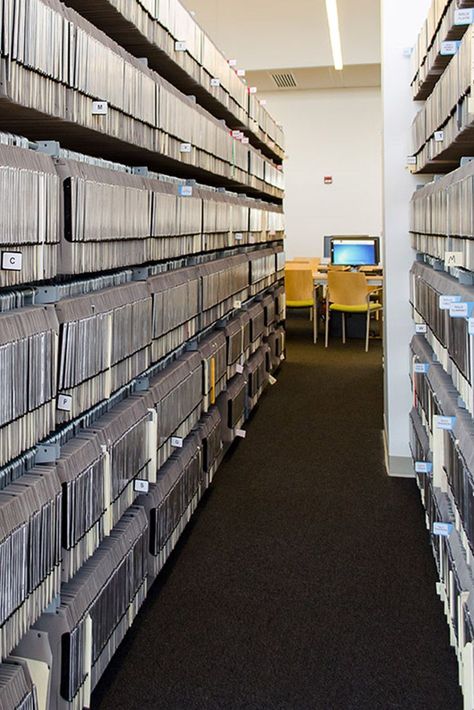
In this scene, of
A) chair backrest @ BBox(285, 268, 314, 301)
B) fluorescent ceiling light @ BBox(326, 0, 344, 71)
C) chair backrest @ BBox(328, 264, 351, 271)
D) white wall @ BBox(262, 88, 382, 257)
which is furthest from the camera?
white wall @ BBox(262, 88, 382, 257)

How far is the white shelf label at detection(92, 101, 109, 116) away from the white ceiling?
6803 millimetres

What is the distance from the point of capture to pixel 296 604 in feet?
8.26

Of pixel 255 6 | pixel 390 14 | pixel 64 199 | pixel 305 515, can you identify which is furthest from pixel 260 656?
pixel 255 6

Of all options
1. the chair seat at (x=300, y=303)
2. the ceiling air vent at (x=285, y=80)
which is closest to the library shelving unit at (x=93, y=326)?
the chair seat at (x=300, y=303)

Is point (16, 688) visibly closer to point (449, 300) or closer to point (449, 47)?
point (449, 300)

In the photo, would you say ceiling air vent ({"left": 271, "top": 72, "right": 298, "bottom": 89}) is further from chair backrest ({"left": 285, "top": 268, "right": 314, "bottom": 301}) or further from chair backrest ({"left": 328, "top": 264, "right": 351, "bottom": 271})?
chair backrest ({"left": 285, "top": 268, "right": 314, "bottom": 301})

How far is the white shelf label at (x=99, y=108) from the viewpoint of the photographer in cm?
195

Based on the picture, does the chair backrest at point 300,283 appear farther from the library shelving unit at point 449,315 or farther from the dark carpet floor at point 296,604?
the library shelving unit at point 449,315

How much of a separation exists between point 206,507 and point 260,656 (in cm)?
126

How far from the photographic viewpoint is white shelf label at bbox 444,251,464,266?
6.60 feet

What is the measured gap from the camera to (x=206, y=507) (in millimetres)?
3412

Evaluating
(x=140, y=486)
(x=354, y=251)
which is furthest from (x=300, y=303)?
(x=140, y=486)

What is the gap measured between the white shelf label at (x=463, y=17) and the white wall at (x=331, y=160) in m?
8.30

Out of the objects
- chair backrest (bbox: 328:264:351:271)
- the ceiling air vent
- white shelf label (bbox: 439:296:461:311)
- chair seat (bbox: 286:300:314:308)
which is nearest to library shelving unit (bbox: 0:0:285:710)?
white shelf label (bbox: 439:296:461:311)
